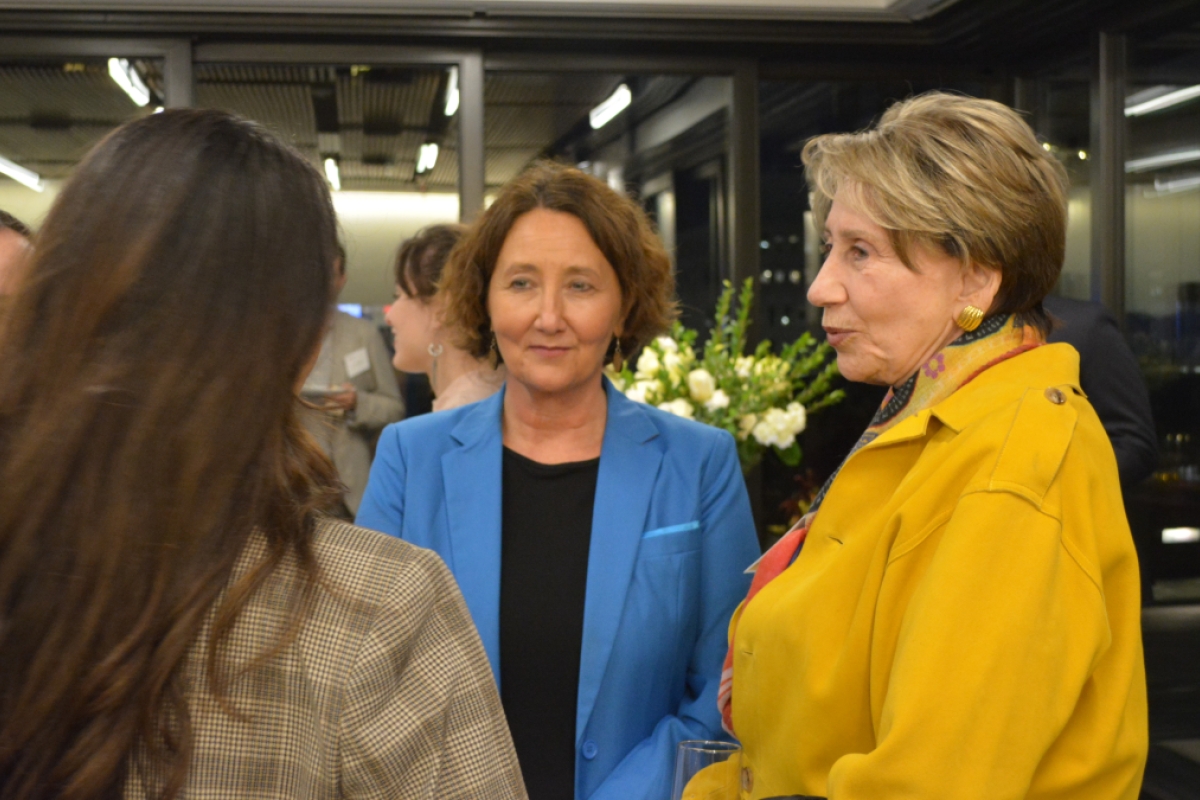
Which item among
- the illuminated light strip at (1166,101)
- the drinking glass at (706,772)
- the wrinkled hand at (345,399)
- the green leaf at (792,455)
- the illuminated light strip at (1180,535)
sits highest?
the illuminated light strip at (1166,101)

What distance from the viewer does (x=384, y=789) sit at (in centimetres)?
79

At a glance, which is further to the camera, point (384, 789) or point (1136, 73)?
point (1136, 73)

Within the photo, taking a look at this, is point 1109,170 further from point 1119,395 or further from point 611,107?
point 611,107

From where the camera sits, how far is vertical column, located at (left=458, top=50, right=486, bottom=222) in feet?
14.2

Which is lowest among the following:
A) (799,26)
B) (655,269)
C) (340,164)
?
(655,269)

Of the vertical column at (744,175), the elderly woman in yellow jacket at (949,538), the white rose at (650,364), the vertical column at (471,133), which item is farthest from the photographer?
the vertical column at (744,175)

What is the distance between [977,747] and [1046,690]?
8 cm

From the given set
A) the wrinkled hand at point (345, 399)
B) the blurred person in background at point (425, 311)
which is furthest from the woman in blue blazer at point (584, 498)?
the wrinkled hand at point (345, 399)

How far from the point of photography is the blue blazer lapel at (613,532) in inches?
62.7

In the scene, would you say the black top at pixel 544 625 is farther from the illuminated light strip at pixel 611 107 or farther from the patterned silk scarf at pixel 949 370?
the illuminated light strip at pixel 611 107

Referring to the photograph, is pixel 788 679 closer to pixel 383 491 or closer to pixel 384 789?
pixel 384 789

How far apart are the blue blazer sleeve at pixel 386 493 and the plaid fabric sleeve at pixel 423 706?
88 centimetres

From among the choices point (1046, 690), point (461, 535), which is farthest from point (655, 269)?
point (1046, 690)

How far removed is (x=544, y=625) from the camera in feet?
5.36
